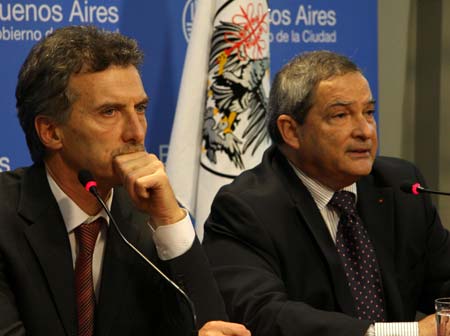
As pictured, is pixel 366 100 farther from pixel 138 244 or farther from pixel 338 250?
pixel 138 244

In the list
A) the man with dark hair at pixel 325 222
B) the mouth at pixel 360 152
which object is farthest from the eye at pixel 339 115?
the mouth at pixel 360 152

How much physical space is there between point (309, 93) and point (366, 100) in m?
0.20

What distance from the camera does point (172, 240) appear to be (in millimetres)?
2512

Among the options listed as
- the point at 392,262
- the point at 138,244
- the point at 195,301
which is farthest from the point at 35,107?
the point at 392,262

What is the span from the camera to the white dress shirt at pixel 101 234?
2512mm

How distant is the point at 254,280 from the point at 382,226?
0.59 m

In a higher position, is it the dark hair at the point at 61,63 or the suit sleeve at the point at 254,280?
the dark hair at the point at 61,63

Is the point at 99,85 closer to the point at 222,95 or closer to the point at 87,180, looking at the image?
the point at 87,180

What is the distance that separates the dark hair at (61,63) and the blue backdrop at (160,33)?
5.45 feet

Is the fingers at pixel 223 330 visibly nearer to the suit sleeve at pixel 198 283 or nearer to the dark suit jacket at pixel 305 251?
the suit sleeve at pixel 198 283

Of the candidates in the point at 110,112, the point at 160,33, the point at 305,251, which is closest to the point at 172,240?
the point at 110,112

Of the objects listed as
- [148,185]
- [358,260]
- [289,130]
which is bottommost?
[358,260]

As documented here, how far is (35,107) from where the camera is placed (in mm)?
2580

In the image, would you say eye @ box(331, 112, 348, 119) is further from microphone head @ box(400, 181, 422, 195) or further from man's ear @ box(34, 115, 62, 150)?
man's ear @ box(34, 115, 62, 150)
